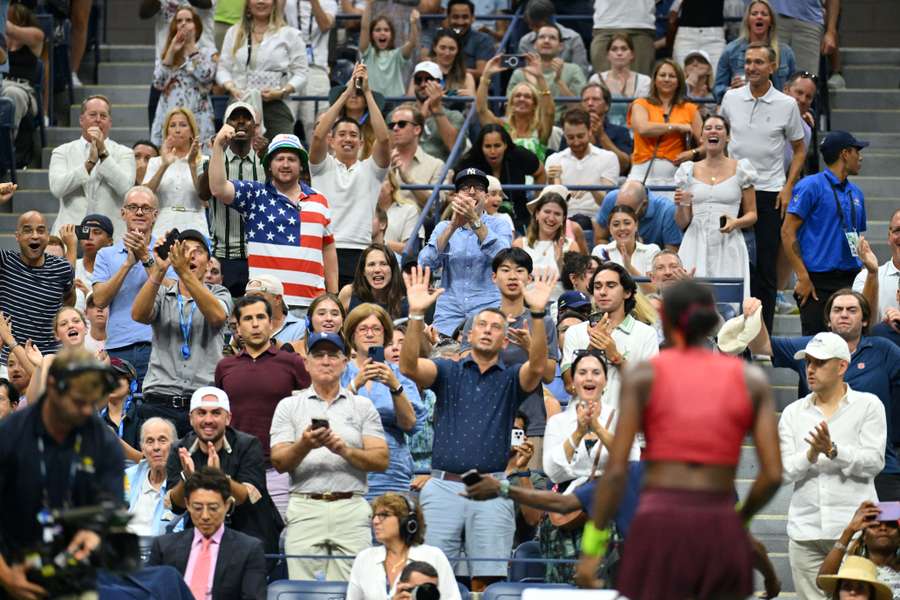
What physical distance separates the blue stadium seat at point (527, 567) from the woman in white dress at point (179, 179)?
4059 millimetres

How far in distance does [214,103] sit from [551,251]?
13.9 ft

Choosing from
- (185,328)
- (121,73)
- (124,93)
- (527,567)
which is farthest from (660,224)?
(121,73)

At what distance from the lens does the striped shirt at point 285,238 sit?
1280 centimetres

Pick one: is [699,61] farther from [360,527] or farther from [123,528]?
[123,528]

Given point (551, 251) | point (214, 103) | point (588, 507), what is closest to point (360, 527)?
point (588, 507)

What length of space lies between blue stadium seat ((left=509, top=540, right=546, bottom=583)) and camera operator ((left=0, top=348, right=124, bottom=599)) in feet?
10.0

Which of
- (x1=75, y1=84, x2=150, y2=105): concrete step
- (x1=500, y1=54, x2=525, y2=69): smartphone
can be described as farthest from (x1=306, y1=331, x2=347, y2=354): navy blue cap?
(x1=75, y1=84, x2=150, y2=105): concrete step

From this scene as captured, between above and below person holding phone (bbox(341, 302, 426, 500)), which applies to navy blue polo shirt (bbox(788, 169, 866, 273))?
above

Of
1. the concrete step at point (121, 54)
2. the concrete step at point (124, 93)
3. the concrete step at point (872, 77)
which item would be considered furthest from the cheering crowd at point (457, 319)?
the concrete step at point (121, 54)

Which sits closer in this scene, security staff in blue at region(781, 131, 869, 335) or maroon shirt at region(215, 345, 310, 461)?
maroon shirt at region(215, 345, 310, 461)

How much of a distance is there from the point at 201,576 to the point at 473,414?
177cm

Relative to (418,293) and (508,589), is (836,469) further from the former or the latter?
(418,293)

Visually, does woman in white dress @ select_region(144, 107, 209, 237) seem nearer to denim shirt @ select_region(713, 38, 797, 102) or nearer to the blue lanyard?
the blue lanyard

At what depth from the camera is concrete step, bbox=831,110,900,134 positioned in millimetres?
17547
